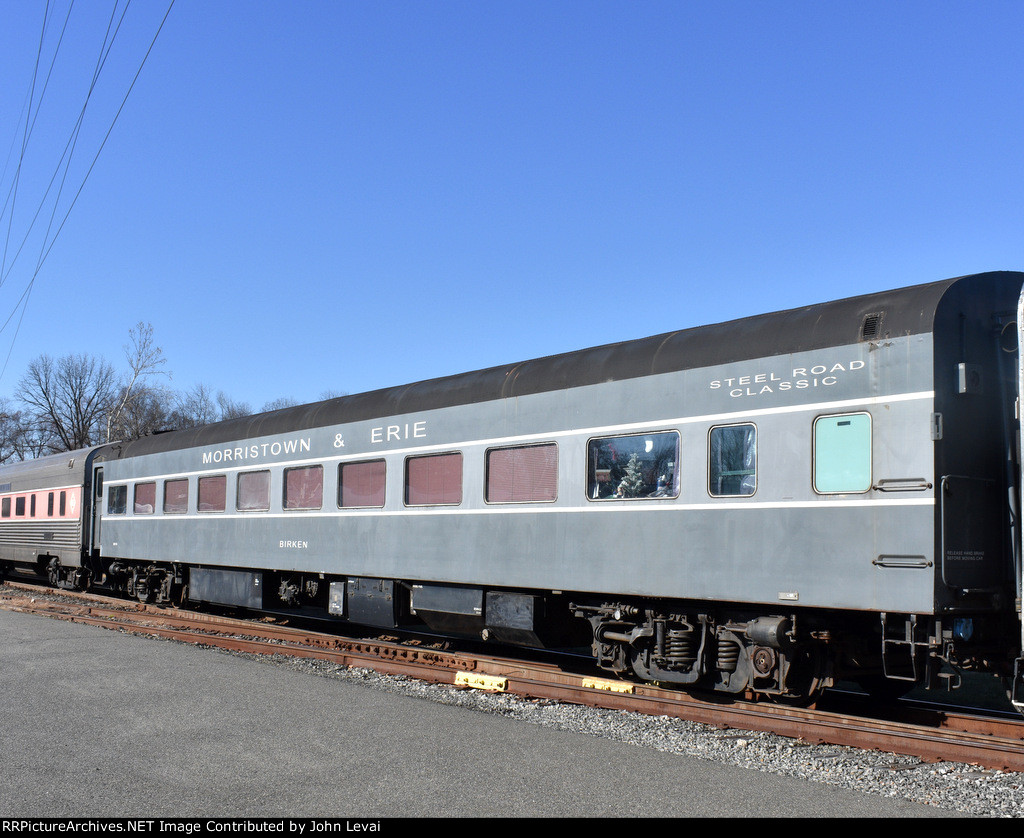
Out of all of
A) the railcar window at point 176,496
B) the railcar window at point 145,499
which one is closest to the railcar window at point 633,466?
the railcar window at point 176,496

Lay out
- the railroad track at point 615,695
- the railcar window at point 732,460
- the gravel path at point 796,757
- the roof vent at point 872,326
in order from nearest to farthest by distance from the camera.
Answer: the gravel path at point 796,757 → the railroad track at point 615,695 → the roof vent at point 872,326 → the railcar window at point 732,460

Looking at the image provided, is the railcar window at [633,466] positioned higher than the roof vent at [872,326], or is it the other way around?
the roof vent at [872,326]

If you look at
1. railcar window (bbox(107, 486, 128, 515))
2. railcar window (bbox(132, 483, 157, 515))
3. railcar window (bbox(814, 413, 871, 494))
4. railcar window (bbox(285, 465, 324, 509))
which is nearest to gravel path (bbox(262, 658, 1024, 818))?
railcar window (bbox(814, 413, 871, 494))

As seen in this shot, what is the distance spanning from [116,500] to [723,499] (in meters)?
14.6

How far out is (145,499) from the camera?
1750 cm

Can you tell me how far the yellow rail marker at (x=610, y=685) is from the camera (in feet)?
29.2

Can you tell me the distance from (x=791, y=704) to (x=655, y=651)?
1301 millimetres

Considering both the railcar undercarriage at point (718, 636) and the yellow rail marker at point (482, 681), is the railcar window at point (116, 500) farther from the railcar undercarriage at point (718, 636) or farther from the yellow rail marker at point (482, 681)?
the yellow rail marker at point (482, 681)

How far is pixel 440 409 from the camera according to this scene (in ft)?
36.2

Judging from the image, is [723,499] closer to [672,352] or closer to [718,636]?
[718,636]

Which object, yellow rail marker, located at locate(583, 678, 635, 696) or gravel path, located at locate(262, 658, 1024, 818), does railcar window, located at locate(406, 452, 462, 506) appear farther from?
yellow rail marker, located at locate(583, 678, 635, 696)

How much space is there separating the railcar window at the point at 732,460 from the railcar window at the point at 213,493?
946cm

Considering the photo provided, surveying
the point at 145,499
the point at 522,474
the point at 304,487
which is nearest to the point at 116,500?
the point at 145,499

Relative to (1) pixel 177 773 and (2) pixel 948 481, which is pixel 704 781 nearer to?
(2) pixel 948 481
